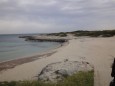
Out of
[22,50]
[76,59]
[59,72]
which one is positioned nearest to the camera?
[59,72]

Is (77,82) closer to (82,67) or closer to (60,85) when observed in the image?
(60,85)

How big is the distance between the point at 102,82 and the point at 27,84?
4075 mm

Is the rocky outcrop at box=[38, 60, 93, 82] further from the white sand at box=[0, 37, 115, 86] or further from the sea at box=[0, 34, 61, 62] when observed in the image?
the sea at box=[0, 34, 61, 62]

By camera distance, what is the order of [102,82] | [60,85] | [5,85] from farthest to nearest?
[102,82]
[5,85]
[60,85]

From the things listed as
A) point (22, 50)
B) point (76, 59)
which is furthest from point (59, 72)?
point (22, 50)

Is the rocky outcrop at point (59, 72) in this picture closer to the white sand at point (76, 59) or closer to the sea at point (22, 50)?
the white sand at point (76, 59)

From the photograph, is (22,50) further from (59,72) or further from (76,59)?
(59,72)

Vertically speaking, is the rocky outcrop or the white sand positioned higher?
the rocky outcrop

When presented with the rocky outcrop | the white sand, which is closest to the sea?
the white sand

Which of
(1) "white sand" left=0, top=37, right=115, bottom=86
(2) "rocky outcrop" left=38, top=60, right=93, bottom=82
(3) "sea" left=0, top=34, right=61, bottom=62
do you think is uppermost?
(2) "rocky outcrop" left=38, top=60, right=93, bottom=82

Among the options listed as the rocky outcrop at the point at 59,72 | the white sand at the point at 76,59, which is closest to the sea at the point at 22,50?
the white sand at the point at 76,59

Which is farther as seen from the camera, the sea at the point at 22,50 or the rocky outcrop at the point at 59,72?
the sea at the point at 22,50

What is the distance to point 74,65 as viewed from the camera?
13836 mm

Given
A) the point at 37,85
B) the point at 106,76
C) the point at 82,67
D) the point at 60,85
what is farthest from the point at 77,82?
the point at 82,67
